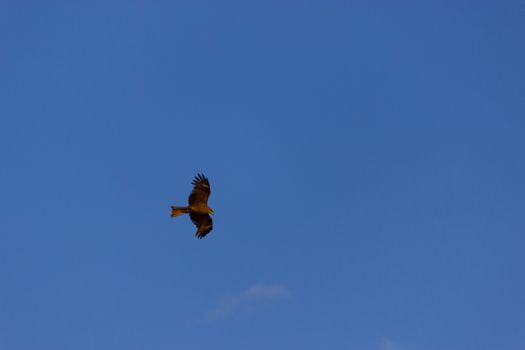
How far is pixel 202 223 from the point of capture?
57.4 meters

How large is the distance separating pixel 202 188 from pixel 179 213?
88.3 inches

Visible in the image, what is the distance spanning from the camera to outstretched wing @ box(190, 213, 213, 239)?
187ft

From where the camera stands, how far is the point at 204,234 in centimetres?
5781

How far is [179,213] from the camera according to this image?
180 ft

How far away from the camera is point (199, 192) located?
55.7m

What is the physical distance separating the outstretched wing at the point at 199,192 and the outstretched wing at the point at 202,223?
1283 mm

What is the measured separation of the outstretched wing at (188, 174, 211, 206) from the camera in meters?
55.7

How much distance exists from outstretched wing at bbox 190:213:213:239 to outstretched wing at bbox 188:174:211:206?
50.5 inches

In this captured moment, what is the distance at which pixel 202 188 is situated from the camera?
5572 centimetres

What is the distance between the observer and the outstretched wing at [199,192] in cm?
5566

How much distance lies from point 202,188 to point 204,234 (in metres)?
3.71

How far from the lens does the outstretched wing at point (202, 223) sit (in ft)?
187

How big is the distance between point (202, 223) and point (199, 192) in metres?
2.71
